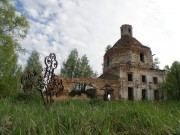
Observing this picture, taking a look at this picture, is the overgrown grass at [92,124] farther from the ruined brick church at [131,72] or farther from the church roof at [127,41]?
the church roof at [127,41]

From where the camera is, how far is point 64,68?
50.6 m

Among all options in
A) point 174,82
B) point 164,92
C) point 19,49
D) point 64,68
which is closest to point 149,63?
point 164,92

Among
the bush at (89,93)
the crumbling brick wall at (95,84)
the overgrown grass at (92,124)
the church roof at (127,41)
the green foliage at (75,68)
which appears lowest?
the overgrown grass at (92,124)

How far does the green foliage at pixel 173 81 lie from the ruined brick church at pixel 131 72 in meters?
4.60

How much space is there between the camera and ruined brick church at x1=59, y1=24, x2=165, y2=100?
124 feet

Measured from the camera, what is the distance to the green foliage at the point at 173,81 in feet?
112

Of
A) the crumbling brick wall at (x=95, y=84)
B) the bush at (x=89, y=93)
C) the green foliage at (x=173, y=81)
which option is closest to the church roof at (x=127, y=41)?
→ the crumbling brick wall at (x=95, y=84)

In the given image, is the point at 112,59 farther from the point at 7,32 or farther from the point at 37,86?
the point at 37,86

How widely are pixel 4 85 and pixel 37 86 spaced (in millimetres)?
14294

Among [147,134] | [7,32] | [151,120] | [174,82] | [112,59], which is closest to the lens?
[147,134]

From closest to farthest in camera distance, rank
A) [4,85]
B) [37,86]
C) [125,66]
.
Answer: [37,86], [4,85], [125,66]

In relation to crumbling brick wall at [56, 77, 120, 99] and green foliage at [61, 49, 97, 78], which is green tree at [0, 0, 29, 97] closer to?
crumbling brick wall at [56, 77, 120, 99]

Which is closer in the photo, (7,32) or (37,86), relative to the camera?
(37,86)

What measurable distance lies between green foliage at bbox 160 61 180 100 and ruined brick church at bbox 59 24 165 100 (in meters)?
4.60
